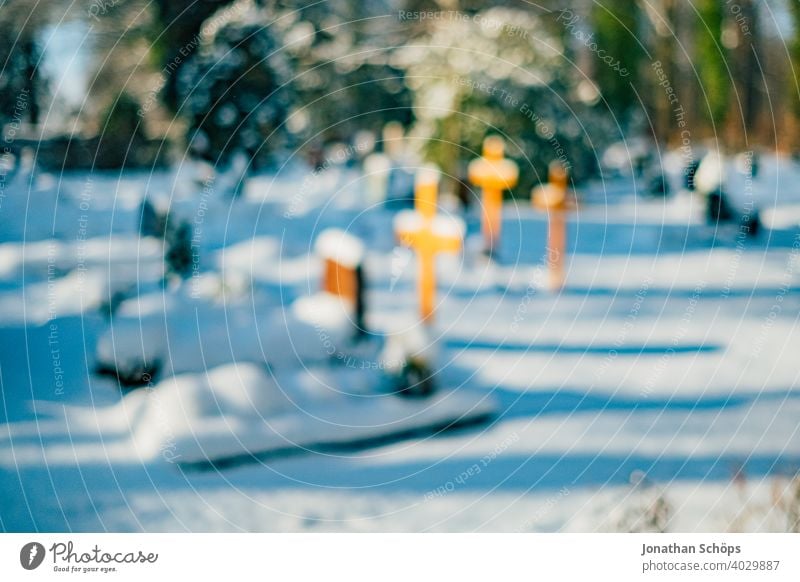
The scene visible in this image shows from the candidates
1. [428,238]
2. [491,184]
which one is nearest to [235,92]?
[428,238]

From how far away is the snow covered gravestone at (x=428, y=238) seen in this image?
2.65 meters

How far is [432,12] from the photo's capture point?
113 inches

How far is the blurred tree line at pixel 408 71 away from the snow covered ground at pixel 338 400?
249 millimetres

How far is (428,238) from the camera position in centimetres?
267

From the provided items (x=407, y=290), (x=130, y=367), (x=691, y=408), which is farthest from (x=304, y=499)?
(x=691, y=408)

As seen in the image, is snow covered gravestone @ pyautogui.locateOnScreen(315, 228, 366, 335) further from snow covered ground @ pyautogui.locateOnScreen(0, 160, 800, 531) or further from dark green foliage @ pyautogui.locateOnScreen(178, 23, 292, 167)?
dark green foliage @ pyautogui.locateOnScreen(178, 23, 292, 167)

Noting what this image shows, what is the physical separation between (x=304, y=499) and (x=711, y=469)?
1127 mm

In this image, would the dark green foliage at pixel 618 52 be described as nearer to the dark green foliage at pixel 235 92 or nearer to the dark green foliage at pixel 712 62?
the dark green foliage at pixel 712 62

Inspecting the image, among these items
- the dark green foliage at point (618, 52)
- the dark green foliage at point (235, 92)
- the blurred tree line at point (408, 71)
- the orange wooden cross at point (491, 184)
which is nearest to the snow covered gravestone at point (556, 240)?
the orange wooden cross at point (491, 184)

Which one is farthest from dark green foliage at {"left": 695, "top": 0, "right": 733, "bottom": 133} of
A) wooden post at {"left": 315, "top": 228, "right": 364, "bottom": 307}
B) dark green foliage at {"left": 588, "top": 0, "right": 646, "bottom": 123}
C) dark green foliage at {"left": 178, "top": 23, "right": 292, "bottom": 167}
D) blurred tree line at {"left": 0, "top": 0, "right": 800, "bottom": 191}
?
dark green foliage at {"left": 178, "top": 23, "right": 292, "bottom": 167}

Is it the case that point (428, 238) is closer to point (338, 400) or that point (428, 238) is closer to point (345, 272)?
point (345, 272)

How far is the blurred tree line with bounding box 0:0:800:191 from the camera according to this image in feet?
8.32

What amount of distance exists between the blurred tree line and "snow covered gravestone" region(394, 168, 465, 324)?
1.68ft

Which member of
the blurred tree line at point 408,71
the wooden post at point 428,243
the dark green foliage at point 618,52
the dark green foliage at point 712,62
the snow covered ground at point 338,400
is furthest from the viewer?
the dark green foliage at point 618,52
